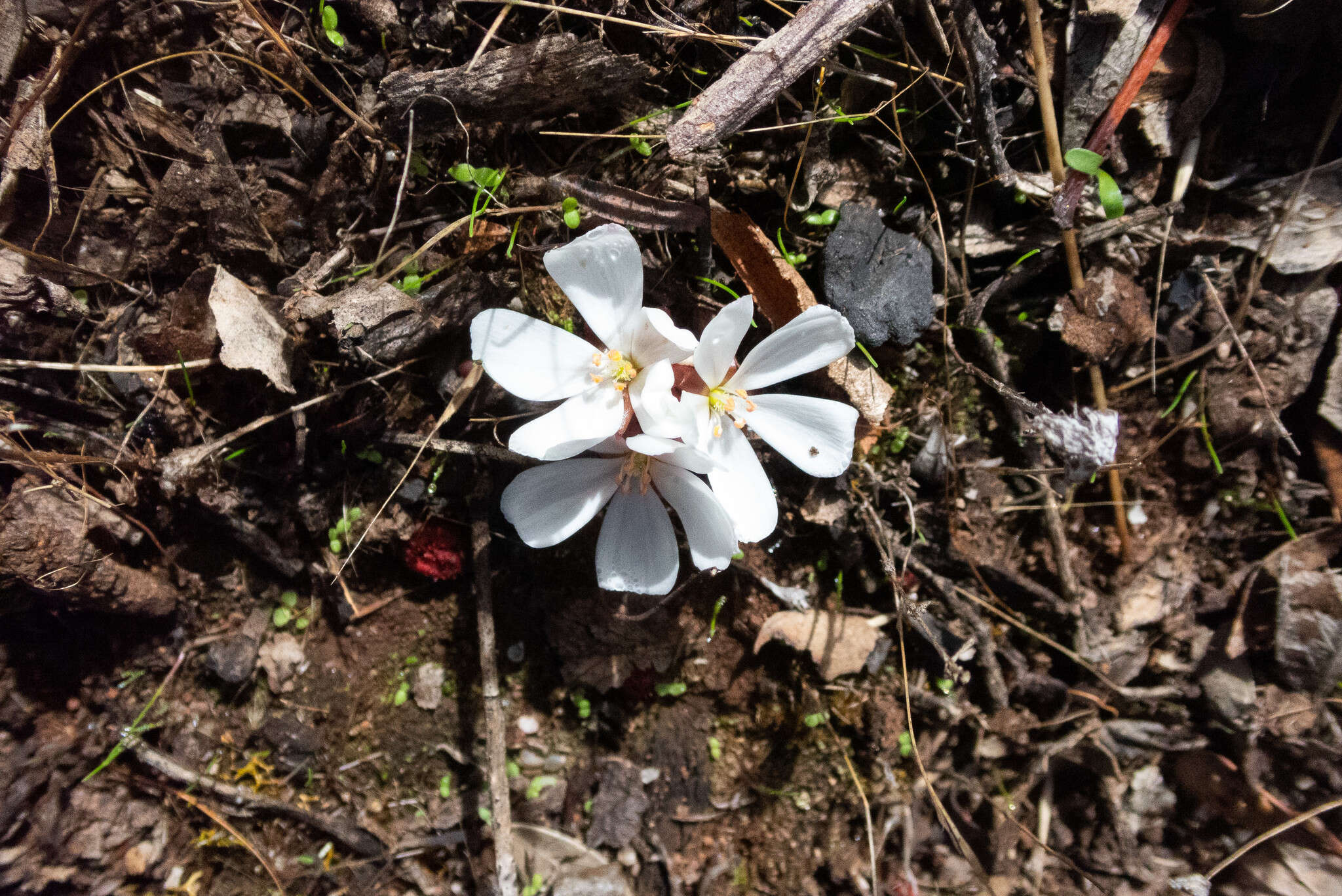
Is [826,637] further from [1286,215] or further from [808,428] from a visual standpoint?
[1286,215]

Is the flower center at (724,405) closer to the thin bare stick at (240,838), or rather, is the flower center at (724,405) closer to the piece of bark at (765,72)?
the piece of bark at (765,72)

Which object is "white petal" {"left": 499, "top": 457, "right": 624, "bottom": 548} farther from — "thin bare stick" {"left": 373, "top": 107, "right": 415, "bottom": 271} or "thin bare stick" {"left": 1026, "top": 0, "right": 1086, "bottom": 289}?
"thin bare stick" {"left": 1026, "top": 0, "right": 1086, "bottom": 289}

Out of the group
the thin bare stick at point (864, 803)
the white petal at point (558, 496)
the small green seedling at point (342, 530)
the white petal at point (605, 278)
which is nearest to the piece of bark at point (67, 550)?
the small green seedling at point (342, 530)

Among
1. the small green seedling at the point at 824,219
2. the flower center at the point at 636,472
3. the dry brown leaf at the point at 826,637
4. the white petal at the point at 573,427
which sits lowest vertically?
the dry brown leaf at the point at 826,637

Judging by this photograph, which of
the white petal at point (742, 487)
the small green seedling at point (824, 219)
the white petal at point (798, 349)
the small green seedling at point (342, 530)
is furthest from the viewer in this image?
the small green seedling at point (342, 530)

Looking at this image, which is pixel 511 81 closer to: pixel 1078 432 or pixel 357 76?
pixel 357 76

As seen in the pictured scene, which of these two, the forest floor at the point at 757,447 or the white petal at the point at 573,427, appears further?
the forest floor at the point at 757,447
